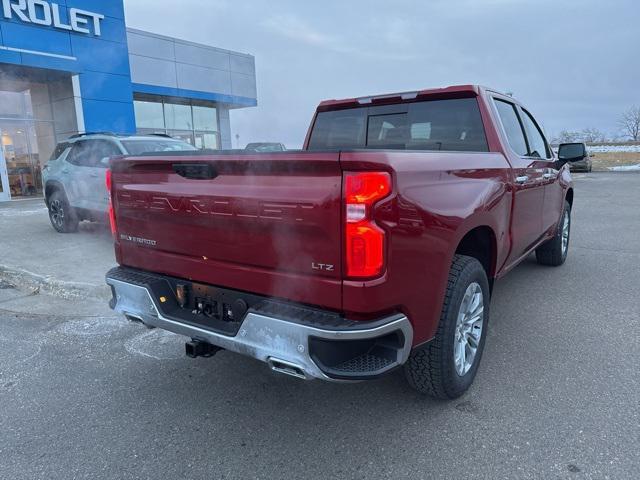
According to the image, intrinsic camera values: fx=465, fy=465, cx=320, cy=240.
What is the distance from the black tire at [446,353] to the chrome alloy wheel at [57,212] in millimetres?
7217

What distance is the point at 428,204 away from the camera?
2162 millimetres

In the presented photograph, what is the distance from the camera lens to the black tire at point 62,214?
25.1 ft

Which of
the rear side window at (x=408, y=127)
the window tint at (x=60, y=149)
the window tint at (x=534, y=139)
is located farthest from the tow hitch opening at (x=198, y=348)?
the window tint at (x=60, y=149)

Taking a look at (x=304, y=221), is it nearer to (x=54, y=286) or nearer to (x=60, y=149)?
(x=54, y=286)

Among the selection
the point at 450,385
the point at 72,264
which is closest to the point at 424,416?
the point at 450,385

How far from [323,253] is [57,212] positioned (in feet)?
24.4

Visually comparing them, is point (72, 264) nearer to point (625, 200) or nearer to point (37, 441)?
point (37, 441)

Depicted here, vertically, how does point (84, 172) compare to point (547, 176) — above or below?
above

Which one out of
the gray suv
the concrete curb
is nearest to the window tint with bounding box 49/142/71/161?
the gray suv

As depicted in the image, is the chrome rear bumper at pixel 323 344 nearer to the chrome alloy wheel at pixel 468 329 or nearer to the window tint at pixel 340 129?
the chrome alloy wheel at pixel 468 329

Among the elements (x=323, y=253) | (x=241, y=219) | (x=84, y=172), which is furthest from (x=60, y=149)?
(x=323, y=253)

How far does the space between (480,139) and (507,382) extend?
66.7 inches

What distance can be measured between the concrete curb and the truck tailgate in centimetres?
214

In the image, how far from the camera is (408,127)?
369 centimetres
